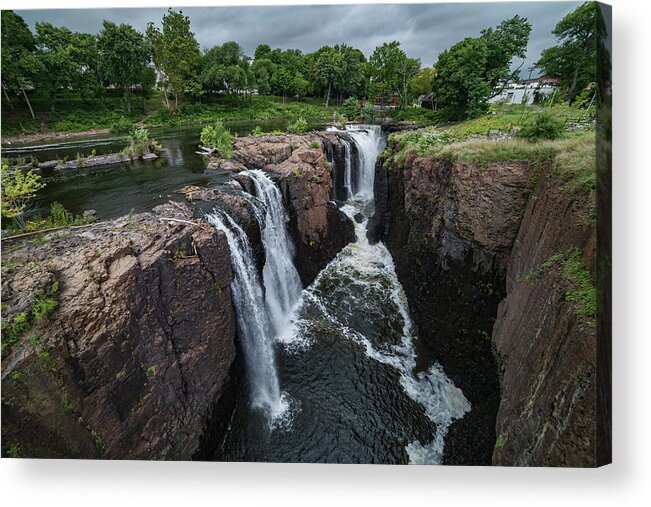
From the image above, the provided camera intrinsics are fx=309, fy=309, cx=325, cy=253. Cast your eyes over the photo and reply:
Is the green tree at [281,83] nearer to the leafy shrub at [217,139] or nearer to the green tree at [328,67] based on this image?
the green tree at [328,67]

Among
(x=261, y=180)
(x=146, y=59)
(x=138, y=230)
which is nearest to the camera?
(x=138, y=230)

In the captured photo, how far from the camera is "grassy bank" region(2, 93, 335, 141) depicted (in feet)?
20.0

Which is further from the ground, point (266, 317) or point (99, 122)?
point (99, 122)

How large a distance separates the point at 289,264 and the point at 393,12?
698cm

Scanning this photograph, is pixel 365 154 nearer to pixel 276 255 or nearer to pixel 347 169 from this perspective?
pixel 347 169

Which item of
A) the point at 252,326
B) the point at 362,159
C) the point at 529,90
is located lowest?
the point at 252,326

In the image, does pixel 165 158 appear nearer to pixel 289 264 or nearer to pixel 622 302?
pixel 289 264

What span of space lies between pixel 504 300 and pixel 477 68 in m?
6.60

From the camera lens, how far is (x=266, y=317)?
8.14m

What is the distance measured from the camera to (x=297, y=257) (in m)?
10.4

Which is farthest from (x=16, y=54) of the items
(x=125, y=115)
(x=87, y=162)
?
(x=87, y=162)

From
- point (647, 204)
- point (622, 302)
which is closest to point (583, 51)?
point (647, 204)

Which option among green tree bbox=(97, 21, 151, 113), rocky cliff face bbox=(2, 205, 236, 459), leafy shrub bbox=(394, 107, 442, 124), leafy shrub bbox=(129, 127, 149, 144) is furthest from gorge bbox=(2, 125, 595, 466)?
leafy shrub bbox=(394, 107, 442, 124)

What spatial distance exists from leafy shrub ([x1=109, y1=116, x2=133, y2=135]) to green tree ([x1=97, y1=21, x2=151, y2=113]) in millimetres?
835
